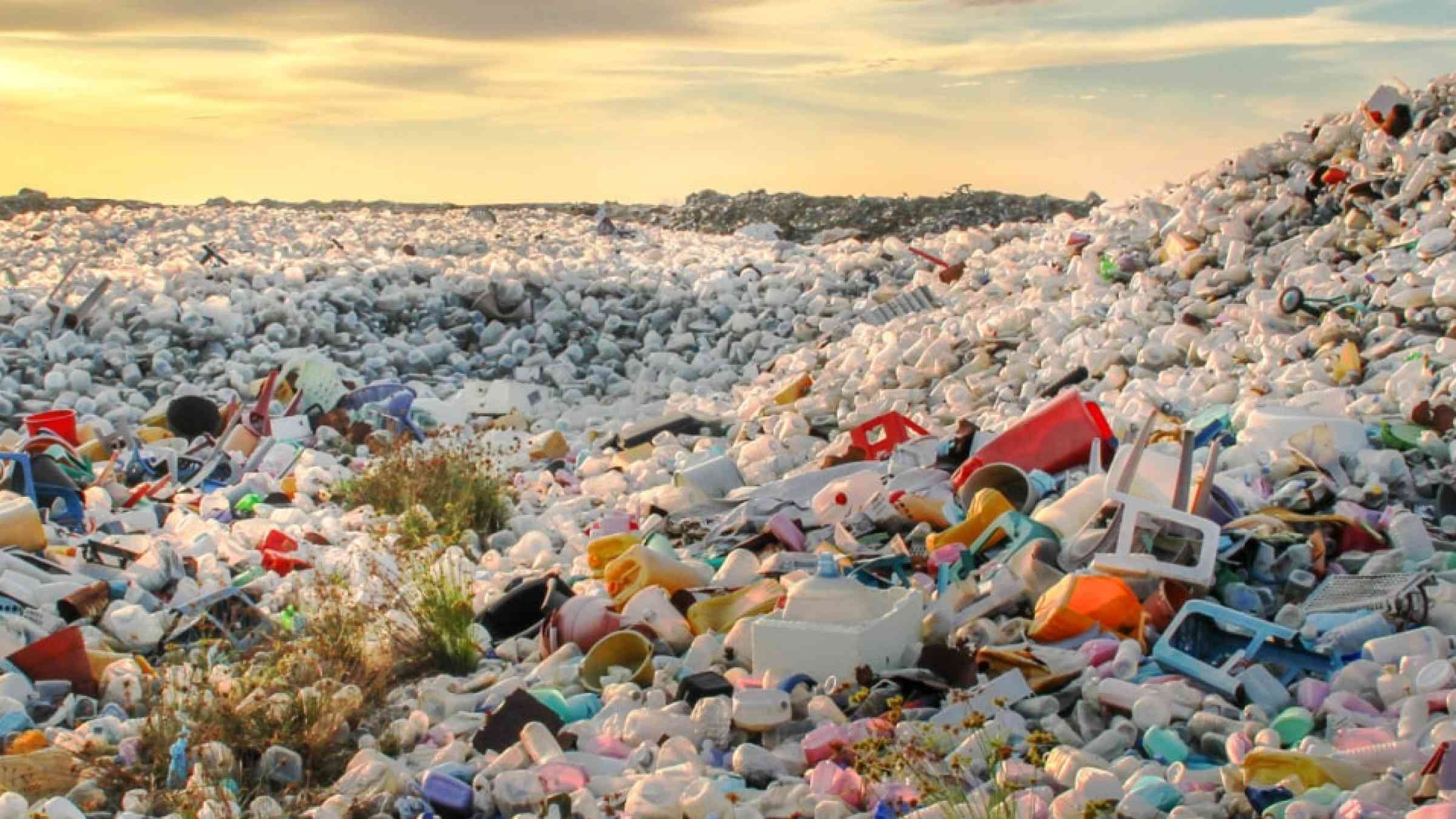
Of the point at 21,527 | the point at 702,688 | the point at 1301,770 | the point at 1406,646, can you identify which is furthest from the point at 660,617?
the point at 21,527

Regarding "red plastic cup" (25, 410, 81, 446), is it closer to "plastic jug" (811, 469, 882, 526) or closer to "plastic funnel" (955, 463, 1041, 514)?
"plastic jug" (811, 469, 882, 526)

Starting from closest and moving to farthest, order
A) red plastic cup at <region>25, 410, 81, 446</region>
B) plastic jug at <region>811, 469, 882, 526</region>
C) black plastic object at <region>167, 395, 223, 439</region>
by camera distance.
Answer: plastic jug at <region>811, 469, 882, 526</region>, red plastic cup at <region>25, 410, 81, 446</region>, black plastic object at <region>167, 395, 223, 439</region>

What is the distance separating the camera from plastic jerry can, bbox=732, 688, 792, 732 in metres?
3.94

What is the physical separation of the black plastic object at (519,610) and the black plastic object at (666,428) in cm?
327

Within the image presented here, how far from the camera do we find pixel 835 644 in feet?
13.7

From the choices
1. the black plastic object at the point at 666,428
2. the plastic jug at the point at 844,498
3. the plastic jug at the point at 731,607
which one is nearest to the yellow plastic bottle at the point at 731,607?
the plastic jug at the point at 731,607

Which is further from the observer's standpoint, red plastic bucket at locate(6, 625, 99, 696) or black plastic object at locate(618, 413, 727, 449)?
black plastic object at locate(618, 413, 727, 449)

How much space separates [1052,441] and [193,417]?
19.2 ft

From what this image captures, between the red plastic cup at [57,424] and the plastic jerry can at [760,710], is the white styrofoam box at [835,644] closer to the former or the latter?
the plastic jerry can at [760,710]

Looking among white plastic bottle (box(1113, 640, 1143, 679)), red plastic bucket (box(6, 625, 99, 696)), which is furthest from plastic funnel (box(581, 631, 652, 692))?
red plastic bucket (box(6, 625, 99, 696))

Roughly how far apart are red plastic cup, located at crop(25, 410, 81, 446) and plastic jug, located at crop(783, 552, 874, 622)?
5.64 meters

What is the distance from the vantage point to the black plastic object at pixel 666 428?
869 centimetres

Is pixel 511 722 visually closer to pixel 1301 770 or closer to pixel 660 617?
pixel 660 617

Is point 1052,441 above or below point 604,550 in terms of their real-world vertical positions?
above
